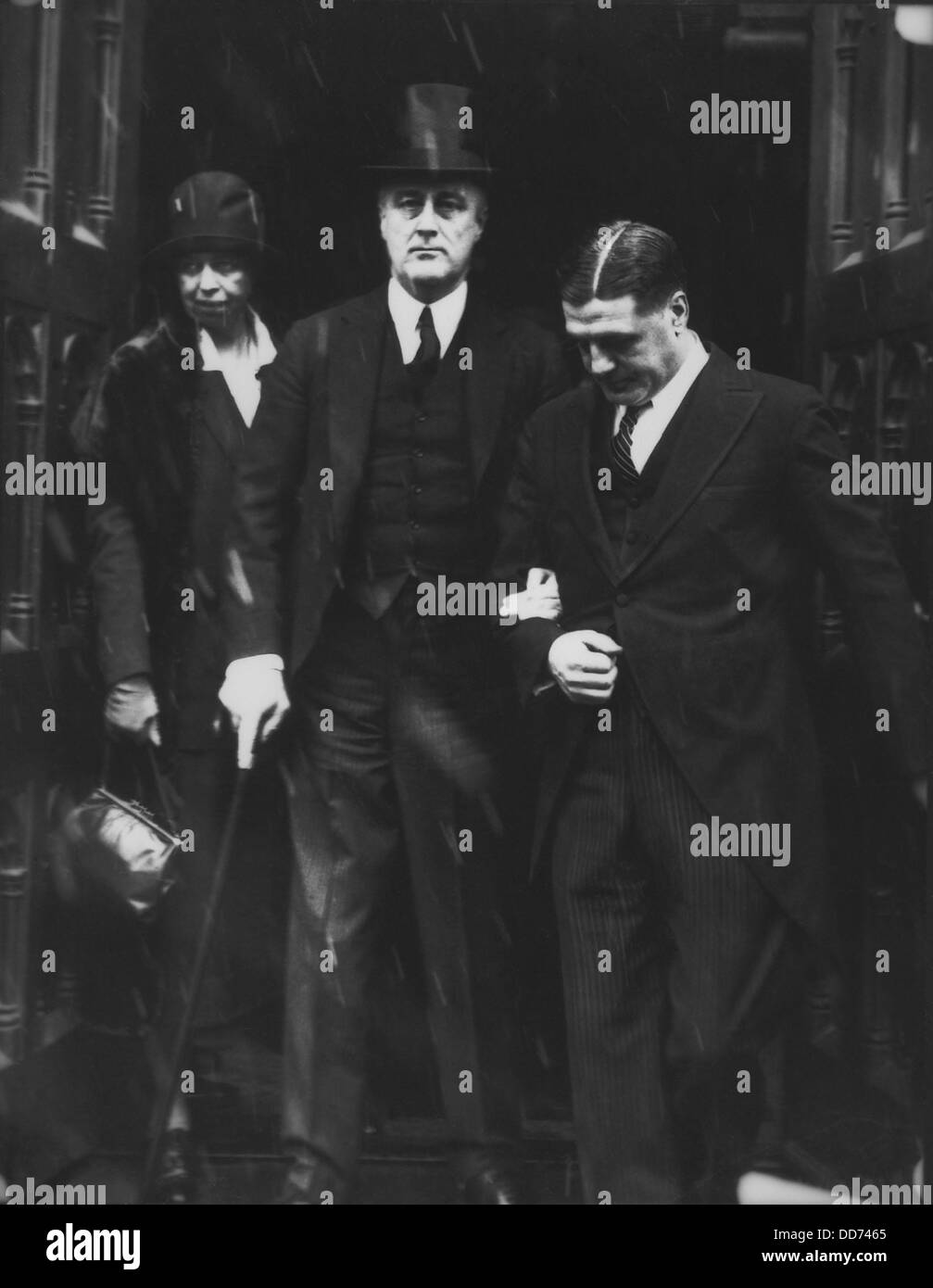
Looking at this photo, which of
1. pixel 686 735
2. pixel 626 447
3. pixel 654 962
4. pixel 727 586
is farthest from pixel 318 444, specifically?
pixel 654 962

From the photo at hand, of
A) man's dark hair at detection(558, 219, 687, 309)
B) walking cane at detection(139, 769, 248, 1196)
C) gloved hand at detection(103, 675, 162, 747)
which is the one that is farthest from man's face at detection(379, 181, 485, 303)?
walking cane at detection(139, 769, 248, 1196)

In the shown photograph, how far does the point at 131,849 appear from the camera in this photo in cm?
474

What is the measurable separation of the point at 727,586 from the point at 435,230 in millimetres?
1345

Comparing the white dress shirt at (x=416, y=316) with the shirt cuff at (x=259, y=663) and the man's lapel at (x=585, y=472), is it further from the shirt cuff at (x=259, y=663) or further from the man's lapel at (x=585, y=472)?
the shirt cuff at (x=259, y=663)

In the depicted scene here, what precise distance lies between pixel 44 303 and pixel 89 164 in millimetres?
430

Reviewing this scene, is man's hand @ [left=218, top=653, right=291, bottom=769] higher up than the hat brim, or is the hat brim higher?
the hat brim

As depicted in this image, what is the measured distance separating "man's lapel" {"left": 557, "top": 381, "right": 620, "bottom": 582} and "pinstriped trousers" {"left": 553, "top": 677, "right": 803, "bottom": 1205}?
15.3 inches

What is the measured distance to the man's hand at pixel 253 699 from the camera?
15.5 feet

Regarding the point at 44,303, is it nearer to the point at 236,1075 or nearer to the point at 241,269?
the point at 241,269

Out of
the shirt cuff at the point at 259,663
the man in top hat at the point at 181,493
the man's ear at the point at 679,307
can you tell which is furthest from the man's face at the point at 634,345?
the shirt cuff at the point at 259,663

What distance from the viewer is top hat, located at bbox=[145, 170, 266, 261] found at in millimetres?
4734

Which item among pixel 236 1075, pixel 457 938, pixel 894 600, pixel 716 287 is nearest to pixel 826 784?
pixel 894 600

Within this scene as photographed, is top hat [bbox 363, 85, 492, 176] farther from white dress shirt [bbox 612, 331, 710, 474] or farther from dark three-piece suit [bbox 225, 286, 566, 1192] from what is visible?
white dress shirt [bbox 612, 331, 710, 474]

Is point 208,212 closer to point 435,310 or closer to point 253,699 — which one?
point 435,310
